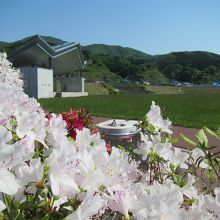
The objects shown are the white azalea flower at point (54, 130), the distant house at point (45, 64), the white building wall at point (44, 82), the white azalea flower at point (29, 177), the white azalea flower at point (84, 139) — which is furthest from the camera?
the white building wall at point (44, 82)

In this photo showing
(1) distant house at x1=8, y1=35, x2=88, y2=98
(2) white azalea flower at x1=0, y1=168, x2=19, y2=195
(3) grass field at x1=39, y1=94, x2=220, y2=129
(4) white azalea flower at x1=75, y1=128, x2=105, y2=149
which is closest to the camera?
(2) white azalea flower at x1=0, y1=168, x2=19, y2=195

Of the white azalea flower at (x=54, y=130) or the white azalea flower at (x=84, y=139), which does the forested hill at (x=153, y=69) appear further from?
the white azalea flower at (x=84, y=139)

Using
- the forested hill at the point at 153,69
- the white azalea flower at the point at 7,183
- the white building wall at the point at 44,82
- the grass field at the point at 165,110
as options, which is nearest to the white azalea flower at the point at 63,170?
the white azalea flower at the point at 7,183

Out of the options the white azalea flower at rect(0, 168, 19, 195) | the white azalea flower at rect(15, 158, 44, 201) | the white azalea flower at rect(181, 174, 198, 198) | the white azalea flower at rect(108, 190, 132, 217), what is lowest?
the white azalea flower at rect(181, 174, 198, 198)

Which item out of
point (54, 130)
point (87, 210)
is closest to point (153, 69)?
point (54, 130)

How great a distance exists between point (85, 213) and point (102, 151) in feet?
0.87

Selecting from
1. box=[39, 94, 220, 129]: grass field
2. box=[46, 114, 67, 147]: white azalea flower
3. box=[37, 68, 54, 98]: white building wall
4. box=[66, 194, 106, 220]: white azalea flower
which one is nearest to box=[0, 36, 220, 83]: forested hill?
box=[37, 68, 54, 98]: white building wall

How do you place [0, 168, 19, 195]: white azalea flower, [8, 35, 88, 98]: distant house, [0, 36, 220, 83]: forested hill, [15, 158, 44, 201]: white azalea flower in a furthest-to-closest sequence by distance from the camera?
1. [0, 36, 220, 83]: forested hill
2. [8, 35, 88, 98]: distant house
3. [15, 158, 44, 201]: white azalea flower
4. [0, 168, 19, 195]: white azalea flower

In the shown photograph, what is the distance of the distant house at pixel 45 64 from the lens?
26297mm

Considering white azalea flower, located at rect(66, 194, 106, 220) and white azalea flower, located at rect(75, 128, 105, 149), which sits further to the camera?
white azalea flower, located at rect(75, 128, 105, 149)

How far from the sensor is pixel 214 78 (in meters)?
104

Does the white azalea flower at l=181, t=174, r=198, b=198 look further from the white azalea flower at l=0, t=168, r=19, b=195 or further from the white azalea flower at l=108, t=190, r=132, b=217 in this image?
the white azalea flower at l=0, t=168, r=19, b=195

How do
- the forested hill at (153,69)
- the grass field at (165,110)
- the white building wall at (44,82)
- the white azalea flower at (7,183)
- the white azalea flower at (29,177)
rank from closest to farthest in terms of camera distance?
the white azalea flower at (7,183), the white azalea flower at (29,177), the grass field at (165,110), the white building wall at (44,82), the forested hill at (153,69)

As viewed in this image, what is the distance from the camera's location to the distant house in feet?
86.3
